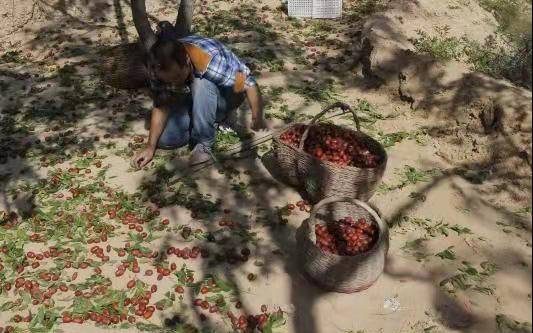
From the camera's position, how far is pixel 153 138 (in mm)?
5441

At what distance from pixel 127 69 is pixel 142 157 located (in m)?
2.24

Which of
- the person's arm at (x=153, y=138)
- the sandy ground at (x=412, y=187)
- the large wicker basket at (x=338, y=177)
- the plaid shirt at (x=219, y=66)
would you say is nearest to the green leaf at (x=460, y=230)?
the sandy ground at (x=412, y=187)

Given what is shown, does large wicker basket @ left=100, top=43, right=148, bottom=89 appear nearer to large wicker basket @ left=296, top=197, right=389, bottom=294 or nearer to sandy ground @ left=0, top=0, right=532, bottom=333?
sandy ground @ left=0, top=0, right=532, bottom=333

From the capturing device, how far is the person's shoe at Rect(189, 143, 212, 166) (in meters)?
5.47

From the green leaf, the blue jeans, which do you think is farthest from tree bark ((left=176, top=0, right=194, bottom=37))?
the green leaf

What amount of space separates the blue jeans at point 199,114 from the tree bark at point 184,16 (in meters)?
1.83

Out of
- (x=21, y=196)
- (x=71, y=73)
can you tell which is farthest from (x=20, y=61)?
(x=21, y=196)

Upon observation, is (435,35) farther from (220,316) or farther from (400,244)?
(220,316)

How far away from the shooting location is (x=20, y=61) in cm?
849

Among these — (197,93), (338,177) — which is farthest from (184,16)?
(338,177)

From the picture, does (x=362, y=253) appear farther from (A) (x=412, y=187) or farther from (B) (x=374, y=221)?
(A) (x=412, y=187)

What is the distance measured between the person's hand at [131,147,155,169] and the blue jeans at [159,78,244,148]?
11.1 inches

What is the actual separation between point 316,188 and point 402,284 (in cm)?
120

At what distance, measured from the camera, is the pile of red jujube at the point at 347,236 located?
153 inches
